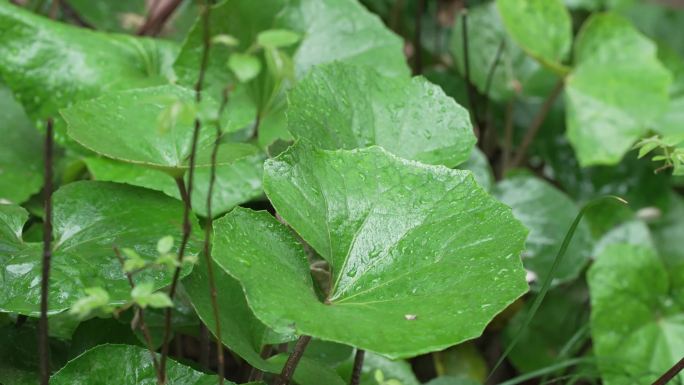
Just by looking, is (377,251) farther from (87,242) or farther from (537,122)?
(537,122)

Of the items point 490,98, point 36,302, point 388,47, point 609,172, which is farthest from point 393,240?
point 609,172

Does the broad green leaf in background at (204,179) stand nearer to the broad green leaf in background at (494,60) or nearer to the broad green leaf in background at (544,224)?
the broad green leaf in background at (544,224)

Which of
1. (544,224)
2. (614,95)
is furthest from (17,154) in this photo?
(614,95)

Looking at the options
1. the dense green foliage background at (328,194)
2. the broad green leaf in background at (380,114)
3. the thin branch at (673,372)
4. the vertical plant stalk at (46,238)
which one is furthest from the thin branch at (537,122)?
the vertical plant stalk at (46,238)

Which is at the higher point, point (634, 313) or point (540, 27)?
point (540, 27)

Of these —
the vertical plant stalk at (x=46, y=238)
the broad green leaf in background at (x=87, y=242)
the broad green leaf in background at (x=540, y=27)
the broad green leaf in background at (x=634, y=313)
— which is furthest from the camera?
the broad green leaf in background at (x=540, y=27)

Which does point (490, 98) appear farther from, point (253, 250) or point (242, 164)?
point (253, 250)
